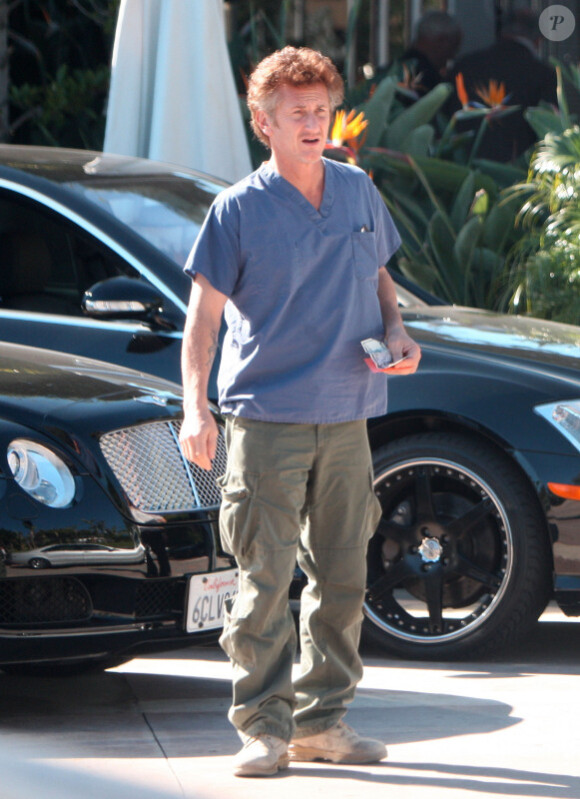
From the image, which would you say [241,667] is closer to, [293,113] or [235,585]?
[235,585]

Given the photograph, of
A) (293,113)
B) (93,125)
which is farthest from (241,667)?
(93,125)

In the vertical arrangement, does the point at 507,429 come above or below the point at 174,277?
below

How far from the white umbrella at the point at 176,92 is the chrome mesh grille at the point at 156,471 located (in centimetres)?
407

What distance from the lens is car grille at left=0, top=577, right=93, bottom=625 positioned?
3791mm

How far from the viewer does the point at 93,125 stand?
435 inches

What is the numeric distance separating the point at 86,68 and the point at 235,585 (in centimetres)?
784

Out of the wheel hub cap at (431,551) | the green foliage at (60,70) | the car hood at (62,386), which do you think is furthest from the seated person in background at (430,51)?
the car hood at (62,386)

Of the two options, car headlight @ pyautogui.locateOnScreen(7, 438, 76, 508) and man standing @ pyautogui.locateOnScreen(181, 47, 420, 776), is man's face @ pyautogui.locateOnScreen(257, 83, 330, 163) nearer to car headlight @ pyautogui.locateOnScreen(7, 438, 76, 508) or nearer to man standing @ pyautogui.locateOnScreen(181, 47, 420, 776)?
man standing @ pyautogui.locateOnScreen(181, 47, 420, 776)

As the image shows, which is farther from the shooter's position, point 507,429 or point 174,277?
point 174,277

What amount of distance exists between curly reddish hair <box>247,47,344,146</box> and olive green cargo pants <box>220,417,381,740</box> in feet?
2.57

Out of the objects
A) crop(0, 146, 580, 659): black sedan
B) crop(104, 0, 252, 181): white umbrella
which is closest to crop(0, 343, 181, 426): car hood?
crop(0, 146, 580, 659): black sedan

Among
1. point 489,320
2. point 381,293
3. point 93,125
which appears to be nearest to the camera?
point 381,293

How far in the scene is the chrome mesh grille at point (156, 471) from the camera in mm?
4031

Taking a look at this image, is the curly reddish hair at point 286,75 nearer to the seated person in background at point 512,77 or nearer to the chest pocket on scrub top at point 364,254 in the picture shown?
the chest pocket on scrub top at point 364,254
